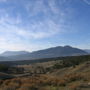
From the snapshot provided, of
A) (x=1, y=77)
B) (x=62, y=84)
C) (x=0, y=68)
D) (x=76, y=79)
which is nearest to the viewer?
(x=62, y=84)

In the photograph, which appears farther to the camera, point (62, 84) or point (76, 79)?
point (76, 79)

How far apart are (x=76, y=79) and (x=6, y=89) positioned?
825 cm

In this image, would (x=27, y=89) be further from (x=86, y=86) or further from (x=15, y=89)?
(x=86, y=86)

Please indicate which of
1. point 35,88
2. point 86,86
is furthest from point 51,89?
point 86,86

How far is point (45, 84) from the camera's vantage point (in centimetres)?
1972

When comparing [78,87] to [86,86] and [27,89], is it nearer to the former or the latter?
[86,86]

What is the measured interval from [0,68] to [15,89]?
68936 mm

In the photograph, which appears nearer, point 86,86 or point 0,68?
point 86,86

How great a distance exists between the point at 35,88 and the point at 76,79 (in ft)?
21.3

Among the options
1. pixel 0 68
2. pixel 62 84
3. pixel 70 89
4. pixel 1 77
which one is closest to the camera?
pixel 70 89

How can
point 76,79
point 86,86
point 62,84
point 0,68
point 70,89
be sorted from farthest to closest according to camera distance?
point 0,68
point 76,79
point 62,84
point 86,86
point 70,89

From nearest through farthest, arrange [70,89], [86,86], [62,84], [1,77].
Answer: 1. [70,89]
2. [86,86]
3. [62,84]
4. [1,77]

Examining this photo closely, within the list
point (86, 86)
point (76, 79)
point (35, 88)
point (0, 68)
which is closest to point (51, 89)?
point (35, 88)

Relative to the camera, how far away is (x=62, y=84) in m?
18.8
